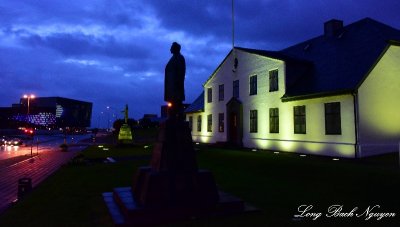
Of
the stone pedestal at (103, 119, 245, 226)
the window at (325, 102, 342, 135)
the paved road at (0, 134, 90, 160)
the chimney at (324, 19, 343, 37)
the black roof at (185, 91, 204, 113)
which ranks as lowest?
the paved road at (0, 134, 90, 160)

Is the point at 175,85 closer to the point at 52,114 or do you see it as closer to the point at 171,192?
the point at 171,192

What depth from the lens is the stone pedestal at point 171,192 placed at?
→ 709 cm

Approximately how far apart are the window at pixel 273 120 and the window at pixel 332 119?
15.3ft

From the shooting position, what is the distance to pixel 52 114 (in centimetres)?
16012

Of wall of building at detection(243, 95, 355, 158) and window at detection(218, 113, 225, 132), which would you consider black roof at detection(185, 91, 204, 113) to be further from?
wall of building at detection(243, 95, 355, 158)

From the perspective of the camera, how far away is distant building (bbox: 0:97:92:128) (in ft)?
452

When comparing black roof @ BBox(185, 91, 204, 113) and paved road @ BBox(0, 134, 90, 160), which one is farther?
black roof @ BBox(185, 91, 204, 113)

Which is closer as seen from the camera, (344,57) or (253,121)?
(344,57)

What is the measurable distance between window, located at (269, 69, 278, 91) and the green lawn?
9.57m

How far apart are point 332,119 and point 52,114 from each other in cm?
16259

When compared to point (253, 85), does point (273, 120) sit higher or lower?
lower

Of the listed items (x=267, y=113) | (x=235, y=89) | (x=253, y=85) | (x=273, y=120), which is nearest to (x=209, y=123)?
(x=235, y=89)

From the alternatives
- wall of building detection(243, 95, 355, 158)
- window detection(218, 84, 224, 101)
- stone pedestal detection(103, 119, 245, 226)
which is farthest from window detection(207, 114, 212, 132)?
stone pedestal detection(103, 119, 245, 226)

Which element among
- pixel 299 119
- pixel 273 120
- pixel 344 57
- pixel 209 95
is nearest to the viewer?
pixel 344 57
